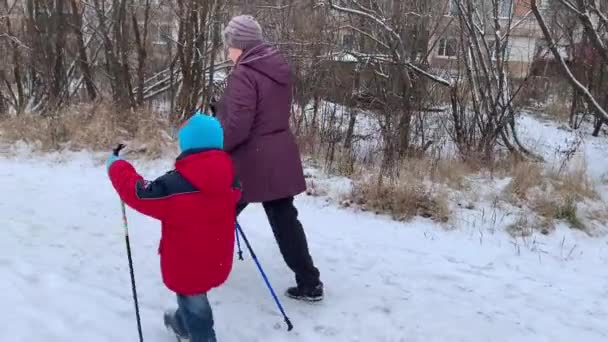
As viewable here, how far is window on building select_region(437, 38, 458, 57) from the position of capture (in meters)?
10.2

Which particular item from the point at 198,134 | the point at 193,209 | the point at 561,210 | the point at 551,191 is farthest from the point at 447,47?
the point at 193,209

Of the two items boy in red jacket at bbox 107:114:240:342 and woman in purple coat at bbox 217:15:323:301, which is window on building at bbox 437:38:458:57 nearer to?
woman in purple coat at bbox 217:15:323:301

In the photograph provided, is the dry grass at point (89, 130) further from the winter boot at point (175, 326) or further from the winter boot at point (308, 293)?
the winter boot at point (175, 326)

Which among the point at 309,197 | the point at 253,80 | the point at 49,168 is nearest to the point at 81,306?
the point at 253,80

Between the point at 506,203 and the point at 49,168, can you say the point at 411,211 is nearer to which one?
the point at 506,203

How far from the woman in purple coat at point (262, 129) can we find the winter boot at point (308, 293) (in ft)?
0.75

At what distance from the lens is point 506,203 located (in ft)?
19.9

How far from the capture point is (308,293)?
3.79 meters

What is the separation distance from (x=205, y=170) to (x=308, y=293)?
1.42 m

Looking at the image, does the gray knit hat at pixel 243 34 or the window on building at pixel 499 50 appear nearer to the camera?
the gray knit hat at pixel 243 34

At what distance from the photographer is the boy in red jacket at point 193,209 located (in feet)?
8.83

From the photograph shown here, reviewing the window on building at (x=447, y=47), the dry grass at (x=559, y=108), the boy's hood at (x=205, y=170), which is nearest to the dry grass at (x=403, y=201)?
the boy's hood at (x=205, y=170)

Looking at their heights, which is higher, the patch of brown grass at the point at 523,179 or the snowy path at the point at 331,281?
the patch of brown grass at the point at 523,179

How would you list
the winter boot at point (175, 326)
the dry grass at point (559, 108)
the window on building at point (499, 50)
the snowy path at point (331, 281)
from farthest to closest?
1. the dry grass at point (559, 108)
2. the window on building at point (499, 50)
3. the snowy path at point (331, 281)
4. the winter boot at point (175, 326)
